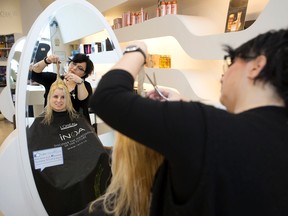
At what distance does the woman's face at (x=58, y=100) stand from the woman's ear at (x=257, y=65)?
2.88ft

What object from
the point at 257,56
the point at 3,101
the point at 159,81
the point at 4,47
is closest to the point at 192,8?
the point at 159,81

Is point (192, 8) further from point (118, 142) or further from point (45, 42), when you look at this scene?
point (118, 142)

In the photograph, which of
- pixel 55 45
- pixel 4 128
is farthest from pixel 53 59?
pixel 4 128

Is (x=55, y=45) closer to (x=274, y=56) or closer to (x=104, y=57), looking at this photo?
(x=104, y=57)

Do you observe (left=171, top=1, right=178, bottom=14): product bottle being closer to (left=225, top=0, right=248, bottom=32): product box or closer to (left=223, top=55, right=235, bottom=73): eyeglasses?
(left=225, top=0, right=248, bottom=32): product box

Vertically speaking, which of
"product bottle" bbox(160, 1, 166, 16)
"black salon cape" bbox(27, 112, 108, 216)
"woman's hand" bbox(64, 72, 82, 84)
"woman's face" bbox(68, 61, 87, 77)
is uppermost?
"product bottle" bbox(160, 1, 166, 16)

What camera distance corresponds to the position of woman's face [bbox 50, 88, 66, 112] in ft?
3.70

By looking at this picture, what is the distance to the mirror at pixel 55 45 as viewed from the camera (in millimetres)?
1031

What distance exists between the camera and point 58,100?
1.14 m

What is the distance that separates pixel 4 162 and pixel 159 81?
129cm

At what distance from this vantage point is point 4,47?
16.4ft

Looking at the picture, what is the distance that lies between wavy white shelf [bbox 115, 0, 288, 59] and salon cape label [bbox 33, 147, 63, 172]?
3.34ft

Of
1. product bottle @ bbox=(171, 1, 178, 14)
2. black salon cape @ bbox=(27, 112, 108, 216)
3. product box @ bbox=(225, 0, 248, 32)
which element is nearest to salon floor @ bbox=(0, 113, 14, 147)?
black salon cape @ bbox=(27, 112, 108, 216)

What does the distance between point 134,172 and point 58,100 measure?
2.08 feet
